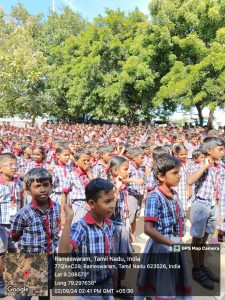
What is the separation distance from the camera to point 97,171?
16.0ft

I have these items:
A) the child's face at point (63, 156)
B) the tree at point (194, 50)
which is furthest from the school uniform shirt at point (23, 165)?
the tree at point (194, 50)

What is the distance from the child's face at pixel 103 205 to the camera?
7.06 ft

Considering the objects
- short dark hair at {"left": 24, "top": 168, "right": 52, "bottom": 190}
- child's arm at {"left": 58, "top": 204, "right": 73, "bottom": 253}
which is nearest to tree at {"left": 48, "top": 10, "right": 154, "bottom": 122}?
short dark hair at {"left": 24, "top": 168, "right": 52, "bottom": 190}

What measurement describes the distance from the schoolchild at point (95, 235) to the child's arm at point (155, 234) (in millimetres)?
247

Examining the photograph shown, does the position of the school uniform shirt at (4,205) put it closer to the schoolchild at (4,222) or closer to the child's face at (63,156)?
the schoolchild at (4,222)

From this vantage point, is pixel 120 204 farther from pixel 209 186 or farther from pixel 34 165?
pixel 34 165

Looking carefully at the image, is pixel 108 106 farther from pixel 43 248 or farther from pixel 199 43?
pixel 43 248

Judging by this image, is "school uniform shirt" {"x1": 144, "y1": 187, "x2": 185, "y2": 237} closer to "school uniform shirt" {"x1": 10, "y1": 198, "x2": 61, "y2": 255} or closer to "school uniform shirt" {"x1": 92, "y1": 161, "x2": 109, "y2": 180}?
"school uniform shirt" {"x1": 10, "y1": 198, "x2": 61, "y2": 255}

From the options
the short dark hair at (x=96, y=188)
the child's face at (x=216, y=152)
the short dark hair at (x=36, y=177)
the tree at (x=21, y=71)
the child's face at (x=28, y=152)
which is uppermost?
the tree at (x=21, y=71)

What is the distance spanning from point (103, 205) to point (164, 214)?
0.44 metres

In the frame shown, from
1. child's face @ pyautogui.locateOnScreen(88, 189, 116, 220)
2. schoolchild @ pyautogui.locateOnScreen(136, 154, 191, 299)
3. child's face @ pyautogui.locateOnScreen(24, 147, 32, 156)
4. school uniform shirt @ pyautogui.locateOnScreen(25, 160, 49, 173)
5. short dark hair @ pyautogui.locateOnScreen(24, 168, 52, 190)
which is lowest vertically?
schoolchild @ pyautogui.locateOnScreen(136, 154, 191, 299)

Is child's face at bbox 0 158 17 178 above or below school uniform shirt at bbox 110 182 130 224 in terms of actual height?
above

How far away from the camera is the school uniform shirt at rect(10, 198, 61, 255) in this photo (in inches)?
96.5

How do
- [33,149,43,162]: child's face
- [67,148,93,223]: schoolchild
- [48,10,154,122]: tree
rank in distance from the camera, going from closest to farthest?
[67,148,93,223]: schoolchild
[33,149,43,162]: child's face
[48,10,154,122]: tree
